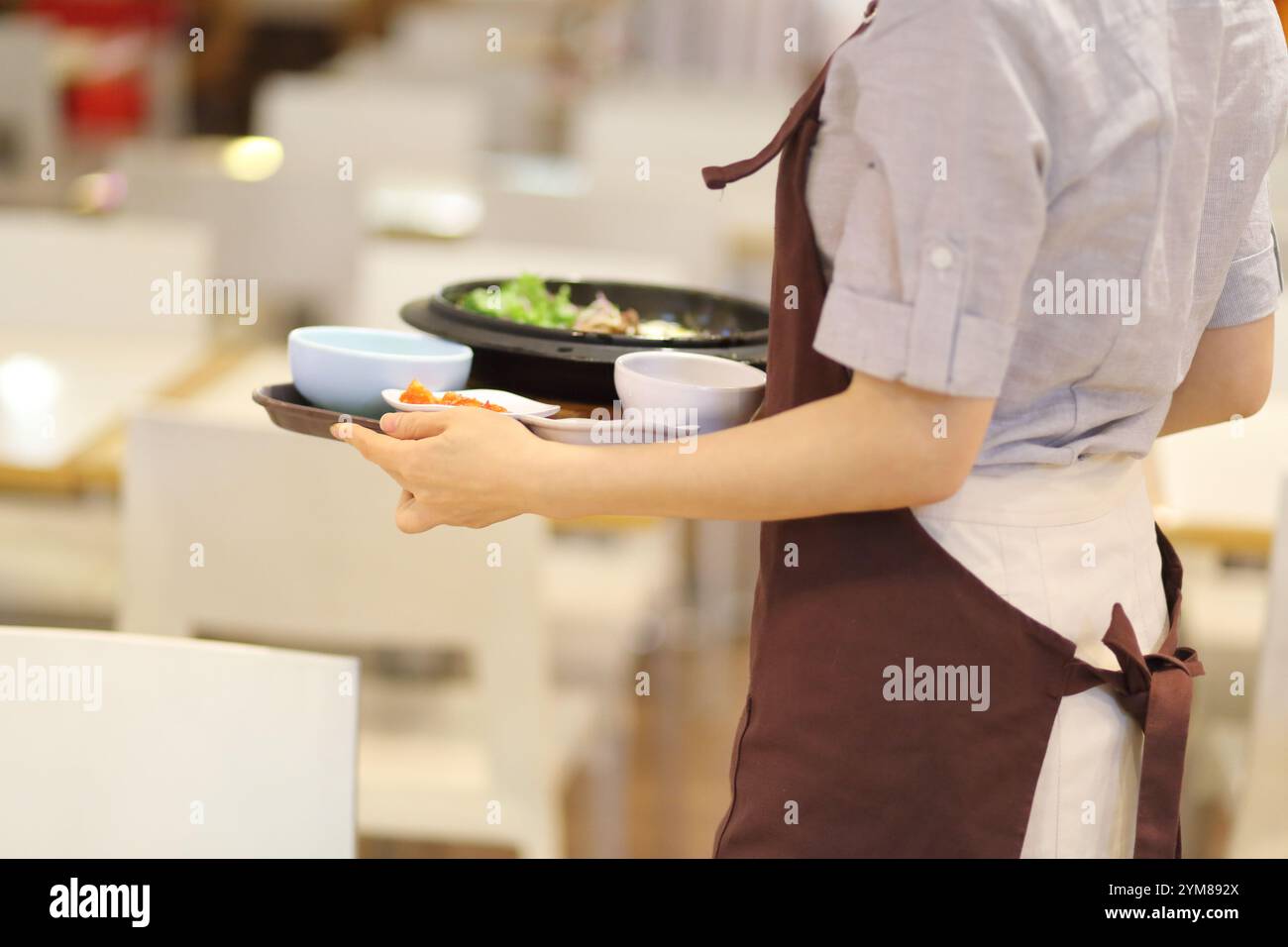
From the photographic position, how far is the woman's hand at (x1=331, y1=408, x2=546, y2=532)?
2.96ft

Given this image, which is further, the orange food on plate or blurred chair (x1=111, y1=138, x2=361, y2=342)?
blurred chair (x1=111, y1=138, x2=361, y2=342)

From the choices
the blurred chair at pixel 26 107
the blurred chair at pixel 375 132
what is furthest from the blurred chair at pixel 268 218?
the blurred chair at pixel 26 107

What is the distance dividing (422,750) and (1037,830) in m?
1.01

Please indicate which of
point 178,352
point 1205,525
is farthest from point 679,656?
point 1205,525

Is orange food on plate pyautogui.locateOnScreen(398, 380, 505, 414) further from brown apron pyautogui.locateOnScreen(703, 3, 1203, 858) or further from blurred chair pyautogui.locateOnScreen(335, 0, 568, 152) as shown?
blurred chair pyautogui.locateOnScreen(335, 0, 568, 152)

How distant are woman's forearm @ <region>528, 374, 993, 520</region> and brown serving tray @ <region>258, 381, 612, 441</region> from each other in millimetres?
169

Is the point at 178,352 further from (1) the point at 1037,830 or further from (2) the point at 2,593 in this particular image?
(1) the point at 1037,830

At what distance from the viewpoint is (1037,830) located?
0.96 metres

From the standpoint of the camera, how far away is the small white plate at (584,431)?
0.95 meters

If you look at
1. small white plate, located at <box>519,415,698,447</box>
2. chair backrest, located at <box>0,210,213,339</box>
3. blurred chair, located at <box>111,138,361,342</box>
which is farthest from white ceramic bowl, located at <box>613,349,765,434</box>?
blurred chair, located at <box>111,138,361,342</box>

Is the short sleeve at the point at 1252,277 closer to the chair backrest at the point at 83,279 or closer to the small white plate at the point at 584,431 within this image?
the small white plate at the point at 584,431

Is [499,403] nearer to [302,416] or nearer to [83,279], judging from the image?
[302,416]

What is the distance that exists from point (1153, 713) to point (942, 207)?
1.24 feet

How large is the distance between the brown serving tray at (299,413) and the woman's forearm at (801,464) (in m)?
0.17
